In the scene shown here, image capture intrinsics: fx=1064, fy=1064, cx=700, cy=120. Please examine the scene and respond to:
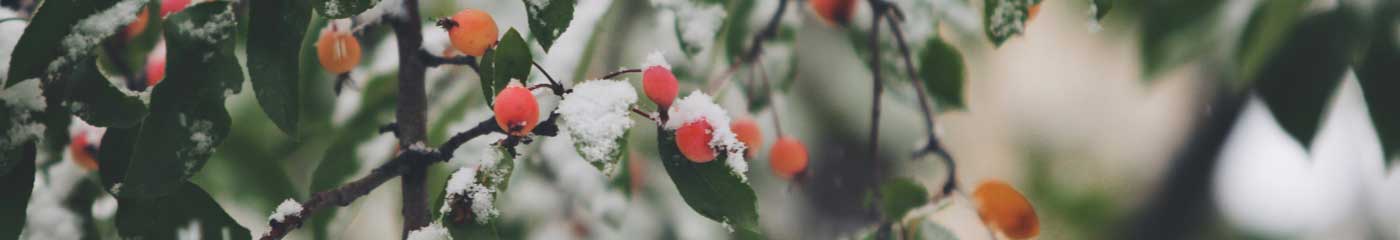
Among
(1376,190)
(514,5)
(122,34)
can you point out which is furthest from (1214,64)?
(122,34)

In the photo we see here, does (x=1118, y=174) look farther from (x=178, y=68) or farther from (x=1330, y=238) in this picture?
(x=178, y=68)

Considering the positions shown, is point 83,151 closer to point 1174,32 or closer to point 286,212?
point 286,212

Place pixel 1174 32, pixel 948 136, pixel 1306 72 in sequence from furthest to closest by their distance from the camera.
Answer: pixel 948 136
pixel 1174 32
pixel 1306 72

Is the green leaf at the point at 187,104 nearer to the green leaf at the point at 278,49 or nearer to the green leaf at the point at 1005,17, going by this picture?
the green leaf at the point at 278,49

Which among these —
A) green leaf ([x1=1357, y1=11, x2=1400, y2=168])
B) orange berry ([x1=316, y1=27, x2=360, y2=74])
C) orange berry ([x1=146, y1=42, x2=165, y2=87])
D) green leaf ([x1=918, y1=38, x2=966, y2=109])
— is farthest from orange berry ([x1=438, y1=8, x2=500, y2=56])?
green leaf ([x1=1357, y1=11, x2=1400, y2=168])

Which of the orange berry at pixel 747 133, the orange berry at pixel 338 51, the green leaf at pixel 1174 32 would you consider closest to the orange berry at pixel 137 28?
the orange berry at pixel 338 51

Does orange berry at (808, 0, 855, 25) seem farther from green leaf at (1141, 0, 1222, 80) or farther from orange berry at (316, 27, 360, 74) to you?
orange berry at (316, 27, 360, 74)

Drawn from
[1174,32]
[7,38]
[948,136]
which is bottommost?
[948,136]

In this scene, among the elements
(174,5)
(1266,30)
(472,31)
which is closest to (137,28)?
(174,5)
